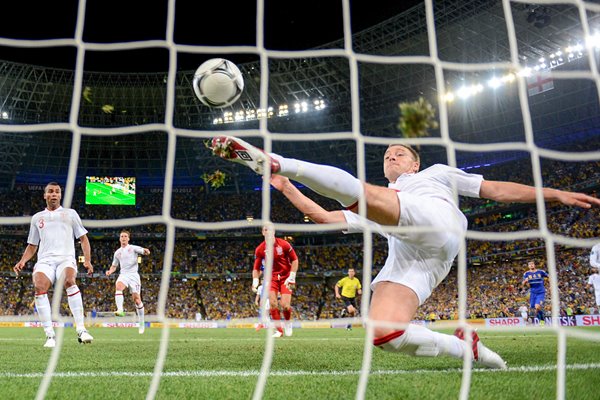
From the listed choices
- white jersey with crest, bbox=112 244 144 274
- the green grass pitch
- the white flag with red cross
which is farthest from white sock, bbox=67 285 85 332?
the white flag with red cross

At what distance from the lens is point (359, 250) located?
3569 centimetres

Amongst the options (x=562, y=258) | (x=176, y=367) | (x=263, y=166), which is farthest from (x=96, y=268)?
(x=263, y=166)

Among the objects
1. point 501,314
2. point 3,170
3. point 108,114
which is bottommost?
point 501,314

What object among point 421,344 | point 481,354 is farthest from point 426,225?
point 481,354

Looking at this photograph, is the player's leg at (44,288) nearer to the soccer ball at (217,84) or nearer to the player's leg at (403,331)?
the soccer ball at (217,84)

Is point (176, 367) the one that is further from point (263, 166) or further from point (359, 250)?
point (359, 250)

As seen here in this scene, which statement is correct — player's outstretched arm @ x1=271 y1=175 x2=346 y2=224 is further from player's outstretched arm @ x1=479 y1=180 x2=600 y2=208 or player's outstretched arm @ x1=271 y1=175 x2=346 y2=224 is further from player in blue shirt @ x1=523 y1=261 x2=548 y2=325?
player in blue shirt @ x1=523 y1=261 x2=548 y2=325

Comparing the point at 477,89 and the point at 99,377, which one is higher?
the point at 477,89

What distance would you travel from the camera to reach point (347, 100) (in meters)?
28.8

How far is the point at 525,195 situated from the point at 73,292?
229 inches

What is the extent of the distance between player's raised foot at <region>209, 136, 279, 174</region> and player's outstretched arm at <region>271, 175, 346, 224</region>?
0.51m

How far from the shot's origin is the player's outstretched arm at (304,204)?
373 centimetres

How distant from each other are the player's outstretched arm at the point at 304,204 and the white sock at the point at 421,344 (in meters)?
1.01

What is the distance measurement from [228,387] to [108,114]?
31.2m
